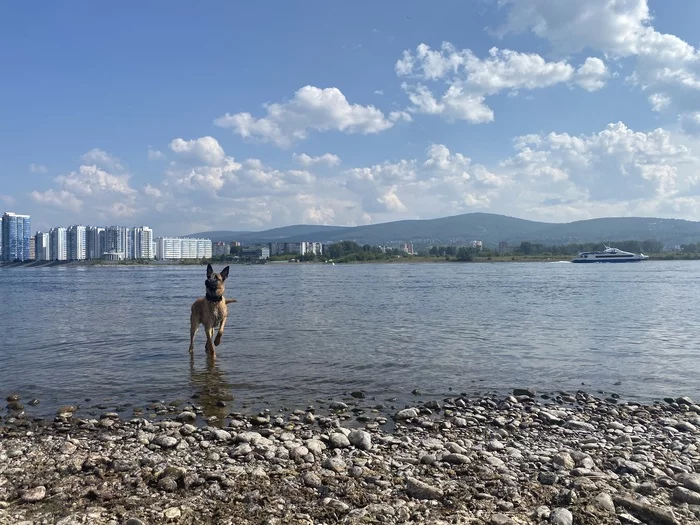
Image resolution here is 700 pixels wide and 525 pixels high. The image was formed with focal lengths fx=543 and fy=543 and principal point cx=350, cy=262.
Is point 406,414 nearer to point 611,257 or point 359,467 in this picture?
point 359,467

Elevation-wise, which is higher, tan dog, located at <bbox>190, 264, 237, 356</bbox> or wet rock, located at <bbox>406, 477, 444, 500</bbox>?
tan dog, located at <bbox>190, 264, 237, 356</bbox>

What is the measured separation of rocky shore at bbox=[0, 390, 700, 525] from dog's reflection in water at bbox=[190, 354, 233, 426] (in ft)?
1.27

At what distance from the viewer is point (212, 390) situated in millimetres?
12258

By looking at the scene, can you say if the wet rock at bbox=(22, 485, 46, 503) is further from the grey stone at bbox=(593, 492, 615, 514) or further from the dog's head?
the dog's head

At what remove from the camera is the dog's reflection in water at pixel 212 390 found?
10578 mm

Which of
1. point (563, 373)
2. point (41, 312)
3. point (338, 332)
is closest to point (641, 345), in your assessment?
point (563, 373)

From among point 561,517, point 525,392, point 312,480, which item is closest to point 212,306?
point 525,392

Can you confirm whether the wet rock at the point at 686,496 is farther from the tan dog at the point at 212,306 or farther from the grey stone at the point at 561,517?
the tan dog at the point at 212,306

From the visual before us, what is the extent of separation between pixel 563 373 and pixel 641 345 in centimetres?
649

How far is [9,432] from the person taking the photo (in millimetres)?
9102

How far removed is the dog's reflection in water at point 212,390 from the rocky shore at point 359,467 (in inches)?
15.2

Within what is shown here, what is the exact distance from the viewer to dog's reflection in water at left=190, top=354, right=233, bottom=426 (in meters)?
10.6

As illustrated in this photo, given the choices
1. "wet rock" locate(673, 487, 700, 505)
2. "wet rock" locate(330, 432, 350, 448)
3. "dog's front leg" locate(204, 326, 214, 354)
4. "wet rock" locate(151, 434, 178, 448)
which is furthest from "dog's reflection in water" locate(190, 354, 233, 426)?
"wet rock" locate(673, 487, 700, 505)

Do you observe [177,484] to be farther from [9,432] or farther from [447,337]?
[447,337]
